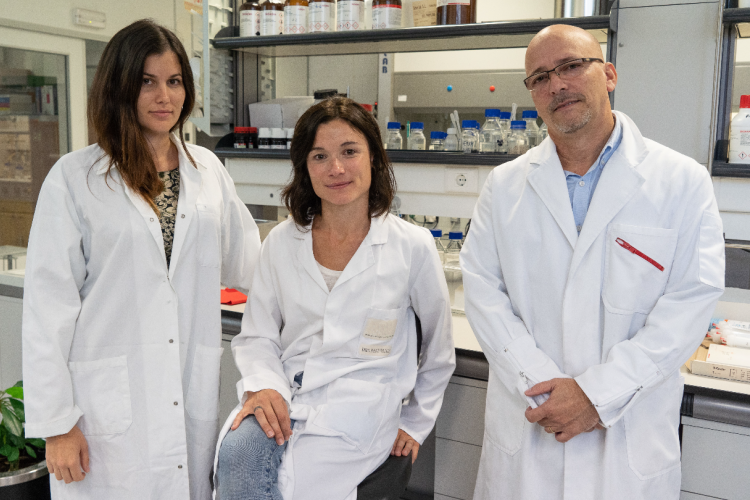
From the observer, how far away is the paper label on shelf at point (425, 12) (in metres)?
2.29

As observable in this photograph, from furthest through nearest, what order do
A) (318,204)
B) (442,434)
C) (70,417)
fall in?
1. (442,434)
2. (318,204)
3. (70,417)

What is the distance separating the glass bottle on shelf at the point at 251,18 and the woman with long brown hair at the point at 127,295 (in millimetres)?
1038

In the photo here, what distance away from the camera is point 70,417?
1.48 m

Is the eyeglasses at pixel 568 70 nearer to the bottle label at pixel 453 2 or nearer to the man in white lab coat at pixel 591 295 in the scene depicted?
the man in white lab coat at pixel 591 295

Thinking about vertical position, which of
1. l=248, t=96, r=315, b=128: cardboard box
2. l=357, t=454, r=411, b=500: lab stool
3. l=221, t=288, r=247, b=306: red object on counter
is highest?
l=248, t=96, r=315, b=128: cardboard box

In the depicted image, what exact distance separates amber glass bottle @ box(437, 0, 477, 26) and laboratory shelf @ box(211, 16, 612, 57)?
5 centimetres

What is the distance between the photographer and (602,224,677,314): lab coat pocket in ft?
4.56

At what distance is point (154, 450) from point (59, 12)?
286 centimetres

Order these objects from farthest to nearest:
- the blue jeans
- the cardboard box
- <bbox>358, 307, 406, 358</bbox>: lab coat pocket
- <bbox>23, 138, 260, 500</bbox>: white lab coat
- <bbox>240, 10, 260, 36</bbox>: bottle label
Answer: the cardboard box < <bbox>240, 10, 260, 36</bbox>: bottle label < <bbox>358, 307, 406, 358</bbox>: lab coat pocket < <bbox>23, 138, 260, 500</bbox>: white lab coat < the blue jeans

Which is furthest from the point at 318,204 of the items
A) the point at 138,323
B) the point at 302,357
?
the point at 138,323

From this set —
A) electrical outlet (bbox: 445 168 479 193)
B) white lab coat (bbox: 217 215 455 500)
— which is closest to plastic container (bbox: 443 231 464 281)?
electrical outlet (bbox: 445 168 479 193)

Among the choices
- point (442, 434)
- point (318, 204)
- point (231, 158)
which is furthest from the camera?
point (231, 158)

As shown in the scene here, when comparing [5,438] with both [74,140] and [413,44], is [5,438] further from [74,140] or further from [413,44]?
[74,140]

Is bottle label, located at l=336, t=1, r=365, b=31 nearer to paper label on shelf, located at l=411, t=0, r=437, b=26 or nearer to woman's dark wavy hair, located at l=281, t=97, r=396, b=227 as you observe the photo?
paper label on shelf, located at l=411, t=0, r=437, b=26
